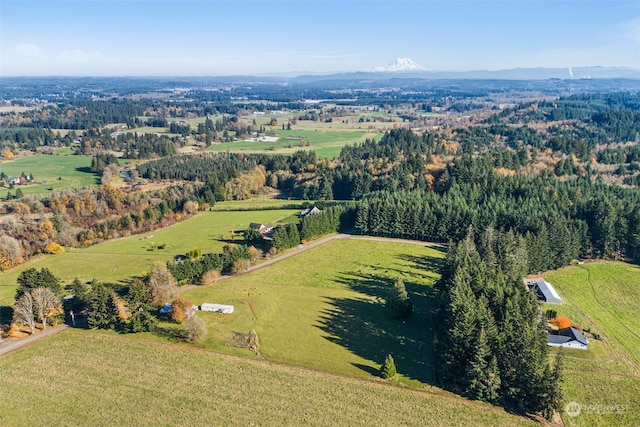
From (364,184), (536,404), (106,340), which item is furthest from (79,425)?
(364,184)

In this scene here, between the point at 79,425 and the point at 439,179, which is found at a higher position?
the point at 439,179

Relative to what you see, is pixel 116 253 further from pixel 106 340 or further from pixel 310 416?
pixel 310 416

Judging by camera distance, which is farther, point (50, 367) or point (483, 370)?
point (50, 367)

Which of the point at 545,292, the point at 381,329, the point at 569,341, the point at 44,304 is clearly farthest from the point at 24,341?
the point at 545,292

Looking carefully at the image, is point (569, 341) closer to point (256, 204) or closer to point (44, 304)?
point (44, 304)

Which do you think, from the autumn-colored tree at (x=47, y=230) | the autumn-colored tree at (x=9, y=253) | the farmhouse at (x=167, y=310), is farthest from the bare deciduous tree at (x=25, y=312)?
the autumn-colored tree at (x=47, y=230)

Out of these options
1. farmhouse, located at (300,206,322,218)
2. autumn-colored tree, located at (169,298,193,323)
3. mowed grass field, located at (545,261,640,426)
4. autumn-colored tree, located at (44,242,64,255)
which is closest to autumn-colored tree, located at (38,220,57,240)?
autumn-colored tree, located at (44,242,64,255)

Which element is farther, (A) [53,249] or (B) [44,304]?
(A) [53,249]
